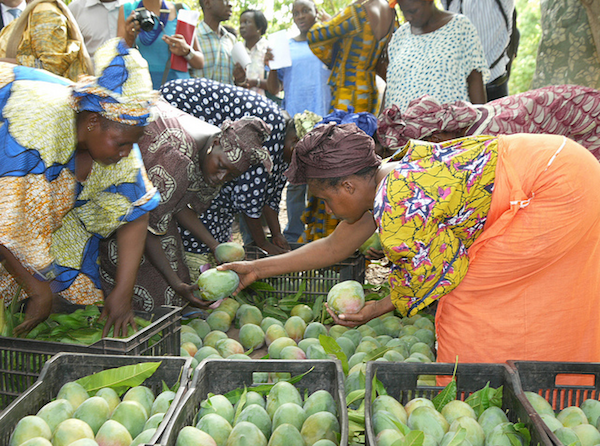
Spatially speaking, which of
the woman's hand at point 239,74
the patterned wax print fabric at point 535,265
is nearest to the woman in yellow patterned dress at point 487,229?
the patterned wax print fabric at point 535,265

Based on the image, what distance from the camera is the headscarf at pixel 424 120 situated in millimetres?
2412

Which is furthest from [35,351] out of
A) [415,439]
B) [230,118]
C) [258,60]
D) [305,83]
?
[258,60]

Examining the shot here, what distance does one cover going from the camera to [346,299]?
87.8 inches

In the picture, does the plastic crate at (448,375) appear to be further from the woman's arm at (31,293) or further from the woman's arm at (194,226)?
the woman's arm at (194,226)

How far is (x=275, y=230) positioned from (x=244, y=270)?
100 cm

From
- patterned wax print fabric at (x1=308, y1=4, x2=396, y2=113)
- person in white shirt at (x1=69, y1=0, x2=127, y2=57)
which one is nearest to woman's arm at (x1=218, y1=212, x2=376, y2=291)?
patterned wax print fabric at (x1=308, y1=4, x2=396, y2=113)

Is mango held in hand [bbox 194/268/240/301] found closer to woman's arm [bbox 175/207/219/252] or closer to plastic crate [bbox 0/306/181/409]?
plastic crate [bbox 0/306/181/409]

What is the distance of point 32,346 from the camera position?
1.78 m

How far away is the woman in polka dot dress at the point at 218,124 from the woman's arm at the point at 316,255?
2.26ft

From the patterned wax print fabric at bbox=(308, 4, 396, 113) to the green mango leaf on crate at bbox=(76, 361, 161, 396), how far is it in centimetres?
270

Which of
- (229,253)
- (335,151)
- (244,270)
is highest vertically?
(335,151)

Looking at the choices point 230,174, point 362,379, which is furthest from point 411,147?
point 230,174

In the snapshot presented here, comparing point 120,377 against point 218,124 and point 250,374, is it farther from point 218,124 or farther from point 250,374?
point 218,124

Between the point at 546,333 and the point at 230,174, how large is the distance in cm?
162
